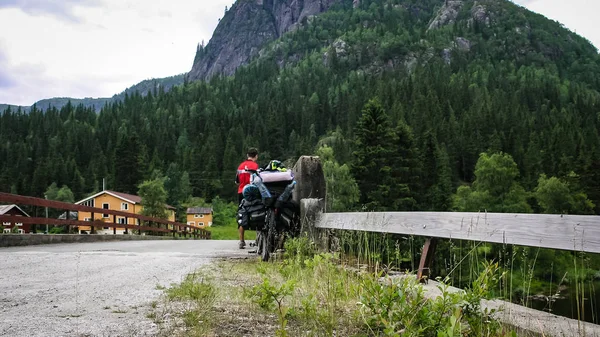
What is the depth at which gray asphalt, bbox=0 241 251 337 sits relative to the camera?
3.27 meters

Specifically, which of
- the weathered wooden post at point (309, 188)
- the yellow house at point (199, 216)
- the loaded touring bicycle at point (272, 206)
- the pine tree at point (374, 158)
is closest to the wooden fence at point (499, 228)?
the weathered wooden post at point (309, 188)

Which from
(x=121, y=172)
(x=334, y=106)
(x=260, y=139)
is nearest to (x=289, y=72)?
(x=334, y=106)

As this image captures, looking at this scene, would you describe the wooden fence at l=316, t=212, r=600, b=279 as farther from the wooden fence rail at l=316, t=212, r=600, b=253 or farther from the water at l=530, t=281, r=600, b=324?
the water at l=530, t=281, r=600, b=324

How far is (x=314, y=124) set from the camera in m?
143

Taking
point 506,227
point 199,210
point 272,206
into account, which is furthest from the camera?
point 199,210

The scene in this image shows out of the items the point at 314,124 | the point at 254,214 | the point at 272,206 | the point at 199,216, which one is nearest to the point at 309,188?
the point at 272,206

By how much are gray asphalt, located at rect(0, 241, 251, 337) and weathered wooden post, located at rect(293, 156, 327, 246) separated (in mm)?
1812

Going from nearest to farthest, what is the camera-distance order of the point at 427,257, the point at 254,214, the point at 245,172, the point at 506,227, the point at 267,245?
the point at 506,227 → the point at 427,257 → the point at 267,245 → the point at 254,214 → the point at 245,172

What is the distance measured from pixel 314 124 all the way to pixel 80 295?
139408mm

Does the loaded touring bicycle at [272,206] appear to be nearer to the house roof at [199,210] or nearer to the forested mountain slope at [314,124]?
the forested mountain slope at [314,124]

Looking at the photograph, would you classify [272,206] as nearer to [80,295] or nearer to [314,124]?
[80,295]

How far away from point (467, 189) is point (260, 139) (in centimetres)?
7400

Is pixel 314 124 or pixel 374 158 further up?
pixel 314 124

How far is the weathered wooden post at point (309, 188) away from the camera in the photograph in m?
7.61
